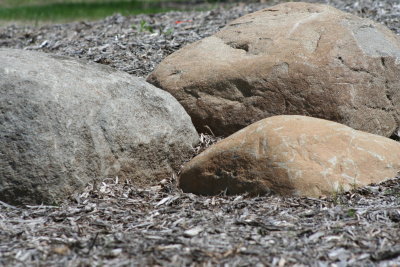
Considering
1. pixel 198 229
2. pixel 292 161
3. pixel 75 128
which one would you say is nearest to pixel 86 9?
pixel 75 128

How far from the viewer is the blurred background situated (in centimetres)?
1181

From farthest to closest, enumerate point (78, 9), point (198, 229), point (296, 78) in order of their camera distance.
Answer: point (78, 9), point (296, 78), point (198, 229)

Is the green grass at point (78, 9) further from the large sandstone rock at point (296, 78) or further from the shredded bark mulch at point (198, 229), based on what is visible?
the shredded bark mulch at point (198, 229)

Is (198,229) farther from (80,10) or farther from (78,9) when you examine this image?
(78,9)

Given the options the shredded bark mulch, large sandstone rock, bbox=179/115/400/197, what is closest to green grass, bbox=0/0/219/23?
large sandstone rock, bbox=179/115/400/197

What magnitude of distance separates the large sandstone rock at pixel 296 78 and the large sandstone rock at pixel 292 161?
1.75ft

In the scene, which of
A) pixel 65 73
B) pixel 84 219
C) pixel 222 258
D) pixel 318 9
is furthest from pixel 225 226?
pixel 318 9

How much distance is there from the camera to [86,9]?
13492mm

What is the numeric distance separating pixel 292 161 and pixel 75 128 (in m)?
1.43

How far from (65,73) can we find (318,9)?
99.2 inches

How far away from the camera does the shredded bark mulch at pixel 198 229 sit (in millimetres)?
3348

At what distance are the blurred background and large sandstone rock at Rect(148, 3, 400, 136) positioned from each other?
605 centimetres

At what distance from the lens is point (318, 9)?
5.90 meters

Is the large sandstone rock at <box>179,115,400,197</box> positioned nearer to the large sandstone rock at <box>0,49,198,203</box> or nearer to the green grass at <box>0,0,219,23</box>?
the large sandstone rock at <box>0,49,198,203</box>
